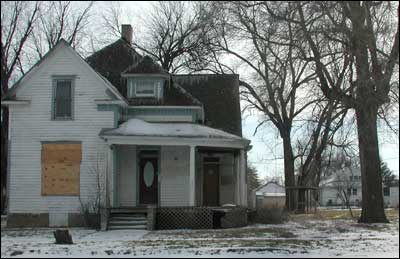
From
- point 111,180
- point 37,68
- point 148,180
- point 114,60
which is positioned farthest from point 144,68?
point 111,180

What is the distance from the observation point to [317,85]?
24219 mm

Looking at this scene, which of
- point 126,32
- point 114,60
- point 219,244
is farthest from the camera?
point 126,32

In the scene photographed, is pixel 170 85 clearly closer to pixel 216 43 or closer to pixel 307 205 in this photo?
pixel 216 43

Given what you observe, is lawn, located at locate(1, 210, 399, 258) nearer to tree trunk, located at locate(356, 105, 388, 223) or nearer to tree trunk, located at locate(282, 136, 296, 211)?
tree trunk, located at locate(356, 105, 388, 223)

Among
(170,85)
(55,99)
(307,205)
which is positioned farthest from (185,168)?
(307,205)

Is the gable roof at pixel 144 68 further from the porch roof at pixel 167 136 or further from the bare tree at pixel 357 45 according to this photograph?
the bare tree at pixel 357 45

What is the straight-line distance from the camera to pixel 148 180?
2597cm

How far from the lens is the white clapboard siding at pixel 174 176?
84.4 feet

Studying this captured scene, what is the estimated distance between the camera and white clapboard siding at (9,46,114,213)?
2434 centimetres

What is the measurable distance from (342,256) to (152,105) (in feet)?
47.7

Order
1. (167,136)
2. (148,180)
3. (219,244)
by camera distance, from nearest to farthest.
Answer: (219,244) < (167,136) < (148,180)

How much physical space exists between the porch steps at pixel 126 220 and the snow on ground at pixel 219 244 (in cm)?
178

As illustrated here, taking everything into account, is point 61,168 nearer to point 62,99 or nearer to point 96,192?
point 96,192

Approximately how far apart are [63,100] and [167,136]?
4728 millimetres
